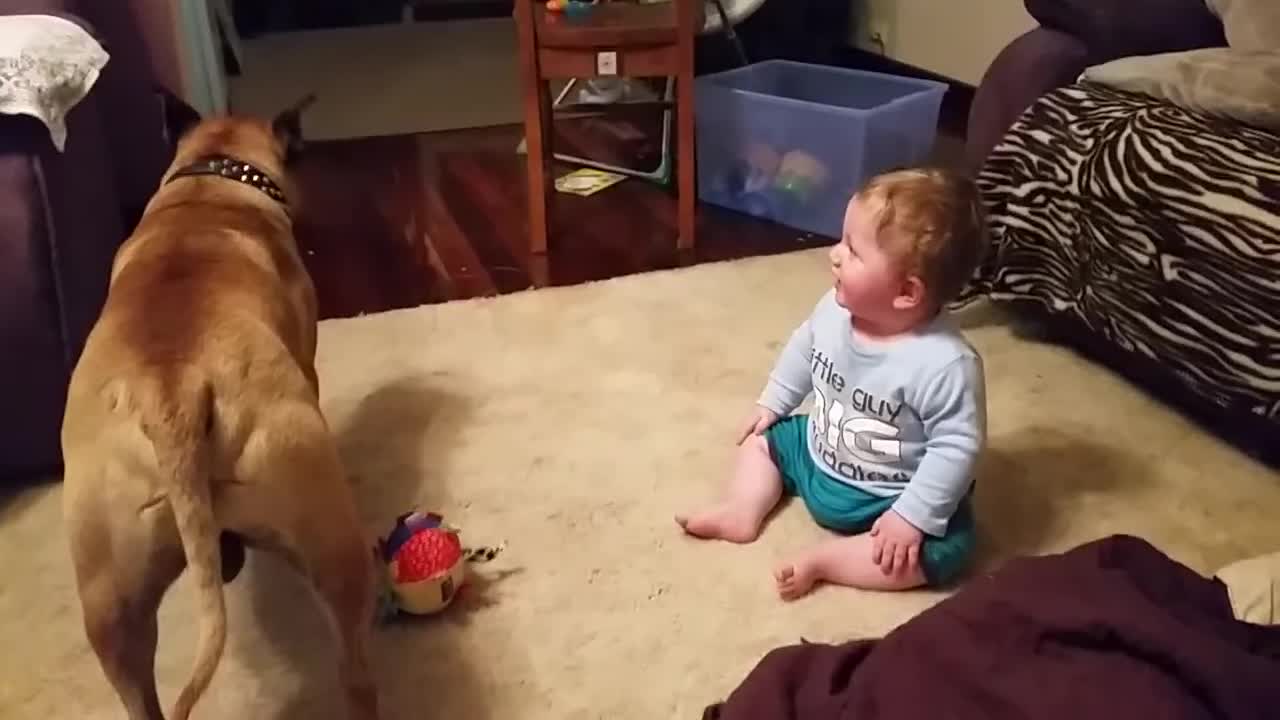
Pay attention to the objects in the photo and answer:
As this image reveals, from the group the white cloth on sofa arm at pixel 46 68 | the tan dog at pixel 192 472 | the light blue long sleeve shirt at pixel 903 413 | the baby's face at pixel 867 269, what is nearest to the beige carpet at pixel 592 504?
the light blue long sleeve shirt at pixel 903 413

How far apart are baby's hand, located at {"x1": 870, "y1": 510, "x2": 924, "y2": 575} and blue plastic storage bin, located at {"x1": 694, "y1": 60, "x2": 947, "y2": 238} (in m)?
1.28

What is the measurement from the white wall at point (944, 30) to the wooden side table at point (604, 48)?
1.22 m

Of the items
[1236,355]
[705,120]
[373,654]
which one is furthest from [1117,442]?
[705,120]

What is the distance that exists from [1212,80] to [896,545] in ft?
3.19

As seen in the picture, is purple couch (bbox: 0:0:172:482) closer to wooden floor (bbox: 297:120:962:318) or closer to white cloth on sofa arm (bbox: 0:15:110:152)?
white cloth on sofa arm (bbox: 0:15:110:152)

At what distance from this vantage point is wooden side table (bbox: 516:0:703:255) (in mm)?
2553

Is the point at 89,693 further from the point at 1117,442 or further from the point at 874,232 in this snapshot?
the point at 1117,442

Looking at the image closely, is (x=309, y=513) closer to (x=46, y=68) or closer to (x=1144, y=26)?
(x=46, y=68)

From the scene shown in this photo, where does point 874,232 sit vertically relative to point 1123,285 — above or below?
above

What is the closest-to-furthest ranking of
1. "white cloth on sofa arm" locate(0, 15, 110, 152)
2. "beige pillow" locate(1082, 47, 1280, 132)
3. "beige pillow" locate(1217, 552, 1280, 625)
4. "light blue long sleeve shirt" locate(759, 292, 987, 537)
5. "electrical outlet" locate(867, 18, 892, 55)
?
1. "beige pillow" locate(1217, 552, 1280, 625)
2. "light blue long sleeve shirt" locate(759, 292, 987, 537)
3. "white cloth on sofa arm" locate(0, 15, 110, 152)
4. "beige pillow" locate(1082, 47, 1280, 132)
5. "electrical outlet" locate(867, 18, 892, 55)

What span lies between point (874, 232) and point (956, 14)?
92.2 inches

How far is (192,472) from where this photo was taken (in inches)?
44.5

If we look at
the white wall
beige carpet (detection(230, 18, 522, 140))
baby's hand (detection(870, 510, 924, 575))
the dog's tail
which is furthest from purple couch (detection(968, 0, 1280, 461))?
beige carpet (detection(230, 18, 522, 140))

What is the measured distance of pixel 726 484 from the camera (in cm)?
186
